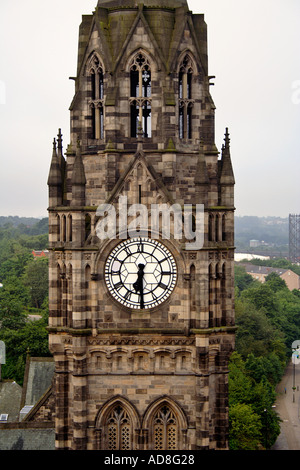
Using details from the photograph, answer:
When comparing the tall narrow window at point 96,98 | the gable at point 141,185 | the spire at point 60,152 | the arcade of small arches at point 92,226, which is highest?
the tall narrow window at point 96,98

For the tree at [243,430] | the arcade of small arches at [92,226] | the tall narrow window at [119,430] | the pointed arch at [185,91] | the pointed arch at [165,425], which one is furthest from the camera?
the tree at [243,430]

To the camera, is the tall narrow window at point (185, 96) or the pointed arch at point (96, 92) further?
the pointed arch at point (96, 92)

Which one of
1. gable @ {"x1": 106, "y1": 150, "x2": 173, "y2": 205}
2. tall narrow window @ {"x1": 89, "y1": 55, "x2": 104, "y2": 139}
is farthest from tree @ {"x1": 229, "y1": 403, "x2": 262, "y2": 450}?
tall narrow window @ {"x1": 89, "y1": 55, "x2": 104, "y2": 139}

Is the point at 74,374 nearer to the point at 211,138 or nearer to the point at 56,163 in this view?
the point at 56,163

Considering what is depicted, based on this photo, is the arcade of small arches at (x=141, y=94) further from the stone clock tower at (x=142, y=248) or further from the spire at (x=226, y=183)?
the spire at (x=226, y=183)

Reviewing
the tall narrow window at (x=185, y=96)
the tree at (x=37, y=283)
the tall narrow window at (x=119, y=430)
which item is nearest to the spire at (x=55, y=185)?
the tall narrow window at (x=185, y=96)

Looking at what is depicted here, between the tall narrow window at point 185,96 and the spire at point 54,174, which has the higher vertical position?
the tall narrow window at point 185,96
